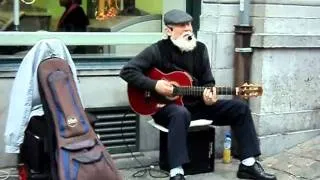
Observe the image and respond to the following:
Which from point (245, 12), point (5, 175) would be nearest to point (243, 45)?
point (245, 12)

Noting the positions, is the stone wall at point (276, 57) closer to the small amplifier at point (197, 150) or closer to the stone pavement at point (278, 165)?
the stone pavement at point (278, 165)

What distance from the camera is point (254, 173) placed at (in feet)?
18.5

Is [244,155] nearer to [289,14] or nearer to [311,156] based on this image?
[311,156]

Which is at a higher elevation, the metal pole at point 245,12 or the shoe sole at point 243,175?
the metal pole at point 245,12

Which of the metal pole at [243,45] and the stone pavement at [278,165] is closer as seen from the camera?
the stone pavement at [278,165]

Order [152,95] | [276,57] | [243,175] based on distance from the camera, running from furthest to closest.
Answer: [276,57], [243,175], [152,95]

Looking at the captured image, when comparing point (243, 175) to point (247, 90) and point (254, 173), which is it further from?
point (247, 90)

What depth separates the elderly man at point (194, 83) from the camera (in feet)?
17.7

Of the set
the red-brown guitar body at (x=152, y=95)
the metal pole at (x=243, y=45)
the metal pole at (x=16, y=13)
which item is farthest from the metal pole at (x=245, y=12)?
the metal pole at (x=16, y=13)

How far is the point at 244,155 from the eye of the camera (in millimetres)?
5633

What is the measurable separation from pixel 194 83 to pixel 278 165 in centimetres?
126

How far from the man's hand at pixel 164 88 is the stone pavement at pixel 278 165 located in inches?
32.7

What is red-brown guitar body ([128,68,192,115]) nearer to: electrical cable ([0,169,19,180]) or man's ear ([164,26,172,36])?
man's ear ([164,26,172,36])

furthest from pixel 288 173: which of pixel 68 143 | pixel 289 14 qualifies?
pixel 68 143
